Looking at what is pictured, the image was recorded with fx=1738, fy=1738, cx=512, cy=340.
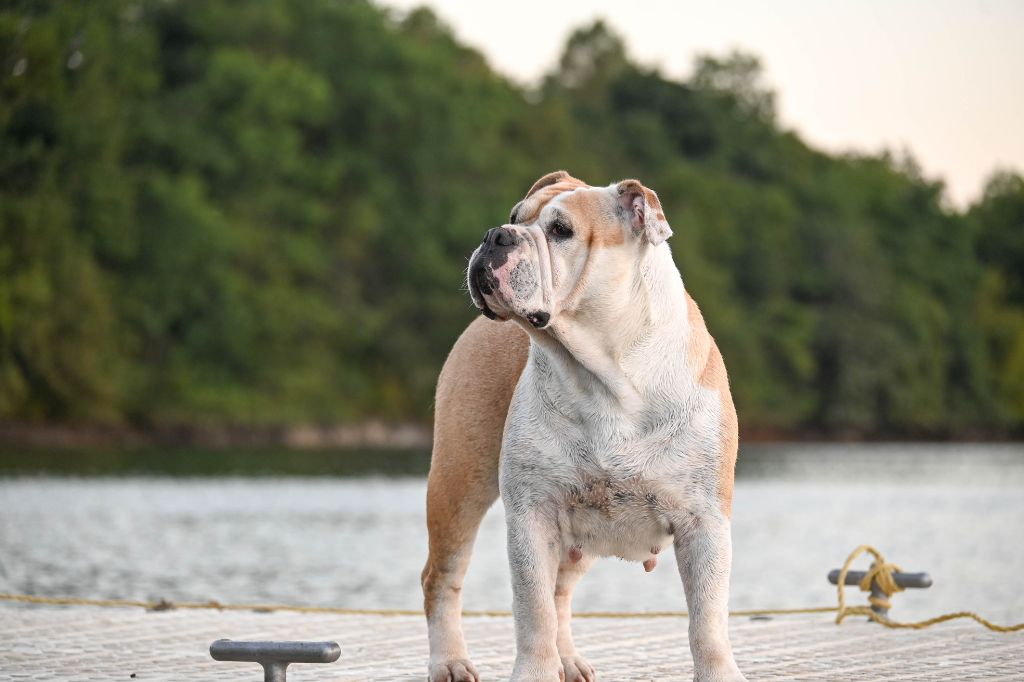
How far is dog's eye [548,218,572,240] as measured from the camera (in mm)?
5645

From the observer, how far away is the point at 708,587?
5797 mm

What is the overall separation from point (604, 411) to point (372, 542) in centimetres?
2053

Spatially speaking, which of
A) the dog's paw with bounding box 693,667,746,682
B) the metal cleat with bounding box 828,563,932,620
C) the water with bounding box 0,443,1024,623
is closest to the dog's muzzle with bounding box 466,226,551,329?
the dog's paw with bounding box 693,667,746,682

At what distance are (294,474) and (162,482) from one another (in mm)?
6075

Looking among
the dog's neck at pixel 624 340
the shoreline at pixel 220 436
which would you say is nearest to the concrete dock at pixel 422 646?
the dog's neck at pixel 624 340

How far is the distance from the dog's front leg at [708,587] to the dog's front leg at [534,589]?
444 millimetres

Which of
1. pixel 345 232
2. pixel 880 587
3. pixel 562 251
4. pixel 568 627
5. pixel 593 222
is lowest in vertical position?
pixel 880 587

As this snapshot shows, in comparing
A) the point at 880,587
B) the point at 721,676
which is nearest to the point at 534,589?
the point at 721,676

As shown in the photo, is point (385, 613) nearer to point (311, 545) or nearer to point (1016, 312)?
point (311, 545)

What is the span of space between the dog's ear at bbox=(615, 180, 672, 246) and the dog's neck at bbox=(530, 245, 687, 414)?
0.28 ft

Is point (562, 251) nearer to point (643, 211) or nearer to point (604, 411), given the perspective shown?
point (643, 211)

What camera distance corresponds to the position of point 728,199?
290 ft

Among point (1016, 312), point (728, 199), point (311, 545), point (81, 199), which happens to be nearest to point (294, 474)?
point (81, 199)

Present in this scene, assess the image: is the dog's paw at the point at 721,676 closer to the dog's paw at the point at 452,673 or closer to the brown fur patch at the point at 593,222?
the dog's paw at the point at 452,673
